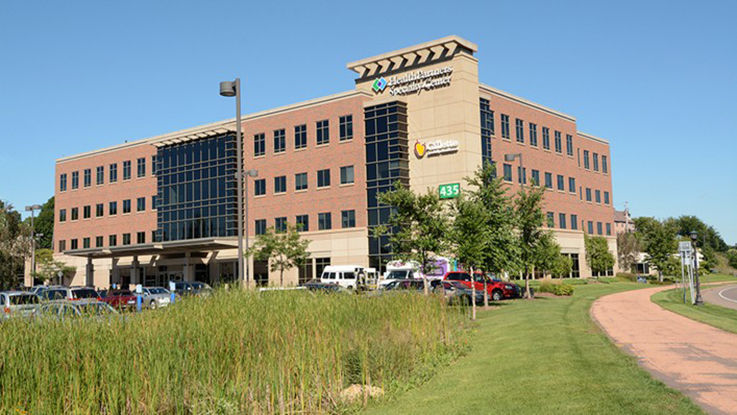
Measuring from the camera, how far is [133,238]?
76.9 meters

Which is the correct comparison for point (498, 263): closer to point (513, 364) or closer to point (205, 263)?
point (513, 364)

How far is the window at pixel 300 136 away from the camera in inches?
2468

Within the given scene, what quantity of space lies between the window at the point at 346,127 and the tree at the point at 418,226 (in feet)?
82.8

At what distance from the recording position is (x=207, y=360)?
36.3ft

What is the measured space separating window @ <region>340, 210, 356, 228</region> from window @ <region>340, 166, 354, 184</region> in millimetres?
2850

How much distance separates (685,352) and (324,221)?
47884 millimetres

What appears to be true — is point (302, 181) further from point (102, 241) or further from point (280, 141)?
point (102, 241)

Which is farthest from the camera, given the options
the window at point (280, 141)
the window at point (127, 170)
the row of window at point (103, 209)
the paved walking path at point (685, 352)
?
the window at point (127, 170)

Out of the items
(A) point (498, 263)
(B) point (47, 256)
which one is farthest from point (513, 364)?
(B) point (47, 256)

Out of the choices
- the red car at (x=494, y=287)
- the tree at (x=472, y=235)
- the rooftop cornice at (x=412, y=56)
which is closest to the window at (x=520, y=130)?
the rooftop cornice at (x=412, y=56)

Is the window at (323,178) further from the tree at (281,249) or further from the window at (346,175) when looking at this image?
the tree at (281,249)

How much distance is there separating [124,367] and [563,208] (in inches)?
2610

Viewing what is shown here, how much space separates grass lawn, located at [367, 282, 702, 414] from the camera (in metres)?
9.65

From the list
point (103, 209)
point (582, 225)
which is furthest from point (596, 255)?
point (103, 209)
